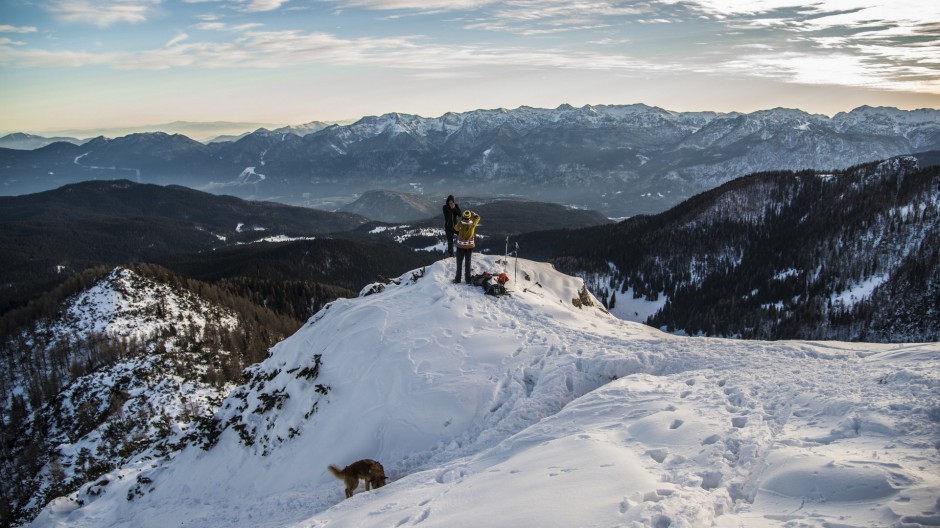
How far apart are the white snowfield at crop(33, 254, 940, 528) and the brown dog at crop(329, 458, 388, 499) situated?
0.56 m

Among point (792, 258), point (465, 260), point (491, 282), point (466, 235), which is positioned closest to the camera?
point (466, 235)

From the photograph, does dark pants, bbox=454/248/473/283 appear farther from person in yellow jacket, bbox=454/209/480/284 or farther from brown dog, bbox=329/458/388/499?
brown dog, bbox=329/458/388/499

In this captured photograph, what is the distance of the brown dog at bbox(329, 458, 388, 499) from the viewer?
13.6 meters

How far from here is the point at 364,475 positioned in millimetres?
13625

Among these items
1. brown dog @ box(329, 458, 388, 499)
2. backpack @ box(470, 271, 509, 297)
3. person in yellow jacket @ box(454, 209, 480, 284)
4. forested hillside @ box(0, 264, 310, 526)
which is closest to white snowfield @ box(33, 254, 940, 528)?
brown dog @ box(329, 458, 388, 499)

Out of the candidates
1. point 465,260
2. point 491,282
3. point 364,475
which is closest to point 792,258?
point 491,282

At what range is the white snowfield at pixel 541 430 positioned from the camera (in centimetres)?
843

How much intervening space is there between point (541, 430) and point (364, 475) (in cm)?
545

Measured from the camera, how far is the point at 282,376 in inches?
873

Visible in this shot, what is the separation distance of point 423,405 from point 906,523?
1257 cm

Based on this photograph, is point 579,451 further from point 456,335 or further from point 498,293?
point 498,293

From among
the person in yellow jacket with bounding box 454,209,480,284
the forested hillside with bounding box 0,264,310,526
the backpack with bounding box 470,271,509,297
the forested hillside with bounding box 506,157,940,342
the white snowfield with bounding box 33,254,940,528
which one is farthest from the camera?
the forested hillside with bounding box 506,157,940,342

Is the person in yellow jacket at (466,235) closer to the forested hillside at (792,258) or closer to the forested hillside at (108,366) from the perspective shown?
the forested hillside at (108,366)

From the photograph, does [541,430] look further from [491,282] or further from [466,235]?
[466,235]
